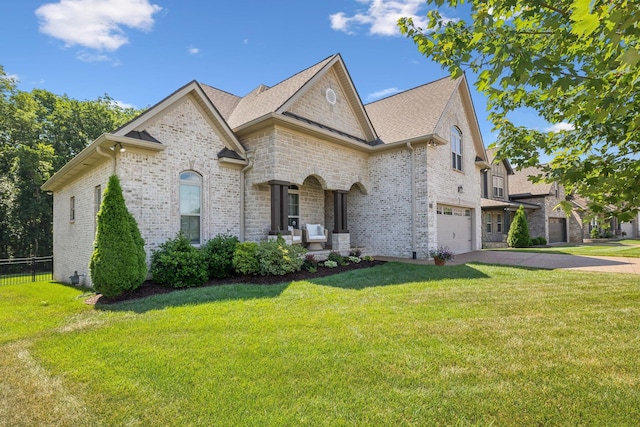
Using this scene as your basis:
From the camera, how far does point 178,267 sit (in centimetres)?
863

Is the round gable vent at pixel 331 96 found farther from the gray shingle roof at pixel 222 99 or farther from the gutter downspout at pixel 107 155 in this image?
the gutter downspout at pixel 107 155

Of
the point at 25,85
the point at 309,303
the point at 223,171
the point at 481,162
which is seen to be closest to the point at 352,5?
the point at 223,171

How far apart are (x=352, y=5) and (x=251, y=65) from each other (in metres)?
5.33

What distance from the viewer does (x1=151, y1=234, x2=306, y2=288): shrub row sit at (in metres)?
8.59

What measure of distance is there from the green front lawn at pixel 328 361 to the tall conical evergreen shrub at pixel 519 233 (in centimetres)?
1696

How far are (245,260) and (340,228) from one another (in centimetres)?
494

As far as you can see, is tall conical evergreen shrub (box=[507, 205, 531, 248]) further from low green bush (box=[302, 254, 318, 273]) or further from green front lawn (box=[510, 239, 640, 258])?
low green bush (box=[302, 254, 318, 273])

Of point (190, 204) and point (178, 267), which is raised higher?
point (190, 204)

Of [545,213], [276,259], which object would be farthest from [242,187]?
[545,213]

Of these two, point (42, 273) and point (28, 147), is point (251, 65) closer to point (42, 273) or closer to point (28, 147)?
point (42, 273)

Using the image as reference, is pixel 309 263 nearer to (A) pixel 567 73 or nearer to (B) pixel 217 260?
(B) pixel 217 260

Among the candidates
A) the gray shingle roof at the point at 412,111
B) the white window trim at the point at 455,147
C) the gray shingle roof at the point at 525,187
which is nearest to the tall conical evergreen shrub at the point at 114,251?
the gray shingle roof at the point at 412,111

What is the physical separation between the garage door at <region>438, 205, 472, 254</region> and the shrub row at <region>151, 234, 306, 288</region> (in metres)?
7.90

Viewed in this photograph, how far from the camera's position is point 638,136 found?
3.85m
